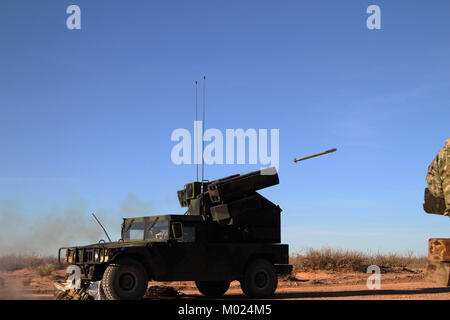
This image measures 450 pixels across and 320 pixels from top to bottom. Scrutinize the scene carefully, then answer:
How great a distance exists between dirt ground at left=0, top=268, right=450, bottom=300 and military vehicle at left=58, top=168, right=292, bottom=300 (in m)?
1.08

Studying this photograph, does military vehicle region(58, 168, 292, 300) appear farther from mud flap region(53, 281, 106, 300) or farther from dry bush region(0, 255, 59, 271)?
dry bush region(0, 255, 59, 271)

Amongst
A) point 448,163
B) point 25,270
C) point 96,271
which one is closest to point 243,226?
point 96,271

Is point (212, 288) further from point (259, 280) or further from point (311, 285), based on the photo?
point (311, 285)

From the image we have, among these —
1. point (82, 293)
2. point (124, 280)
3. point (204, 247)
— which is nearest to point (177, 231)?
point (204, 247)

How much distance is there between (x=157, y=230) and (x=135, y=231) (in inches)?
32.6

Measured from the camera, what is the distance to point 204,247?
13523mm

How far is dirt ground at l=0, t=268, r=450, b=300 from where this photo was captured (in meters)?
15.1

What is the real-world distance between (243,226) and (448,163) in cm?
932

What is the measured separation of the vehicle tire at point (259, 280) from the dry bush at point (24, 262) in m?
12.5

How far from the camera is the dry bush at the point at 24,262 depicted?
24.6 meters

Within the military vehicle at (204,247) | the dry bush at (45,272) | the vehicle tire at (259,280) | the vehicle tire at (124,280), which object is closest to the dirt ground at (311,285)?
the dry bush at (45,272)

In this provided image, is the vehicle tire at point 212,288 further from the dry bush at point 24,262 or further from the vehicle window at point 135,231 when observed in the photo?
the dry bush at point 24,262

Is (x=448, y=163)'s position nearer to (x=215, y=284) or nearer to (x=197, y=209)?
(x=197, y=209)

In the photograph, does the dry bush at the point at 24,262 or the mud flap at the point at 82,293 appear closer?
the mud flap at the point at 82,293
